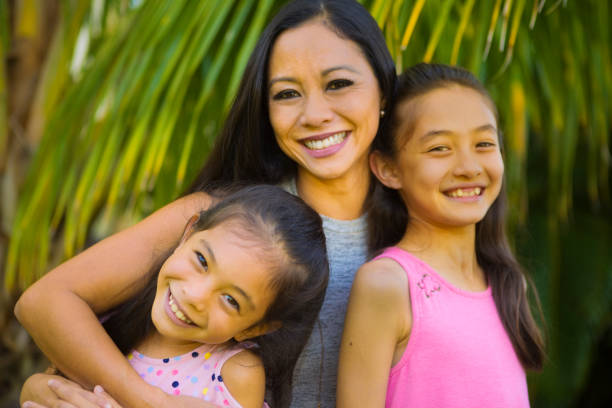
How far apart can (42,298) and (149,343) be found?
26cm

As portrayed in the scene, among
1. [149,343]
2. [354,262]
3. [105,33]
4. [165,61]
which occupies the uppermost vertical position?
[105,33]

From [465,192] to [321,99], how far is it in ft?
1.40

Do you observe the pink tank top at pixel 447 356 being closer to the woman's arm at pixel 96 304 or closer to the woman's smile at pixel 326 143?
the woman's smile at pixel 326 143

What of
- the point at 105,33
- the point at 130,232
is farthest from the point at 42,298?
the point at 105,33

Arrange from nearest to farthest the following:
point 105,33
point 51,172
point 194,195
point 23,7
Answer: point 194,195 < point 51,172 < point 105,33 < point 23,7

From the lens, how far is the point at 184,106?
80.7 inches

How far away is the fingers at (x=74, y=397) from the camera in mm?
1327

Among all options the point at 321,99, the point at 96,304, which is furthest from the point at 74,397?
the point at 321,99

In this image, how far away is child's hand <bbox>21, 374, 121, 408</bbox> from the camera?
1.33 m

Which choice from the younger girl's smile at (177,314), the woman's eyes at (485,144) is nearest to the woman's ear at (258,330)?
the younger girl's smile at (177,314)

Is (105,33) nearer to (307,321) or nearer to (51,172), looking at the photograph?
(51,172)

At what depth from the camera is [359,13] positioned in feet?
5.57

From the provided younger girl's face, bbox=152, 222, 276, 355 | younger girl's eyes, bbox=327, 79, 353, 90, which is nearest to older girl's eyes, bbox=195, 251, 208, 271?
younger girl's face, bbox=152, 222, 276, 355

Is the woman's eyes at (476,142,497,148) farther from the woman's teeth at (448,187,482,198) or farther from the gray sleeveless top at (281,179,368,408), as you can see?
the gray sleeveless top at (281,179,368,408)
